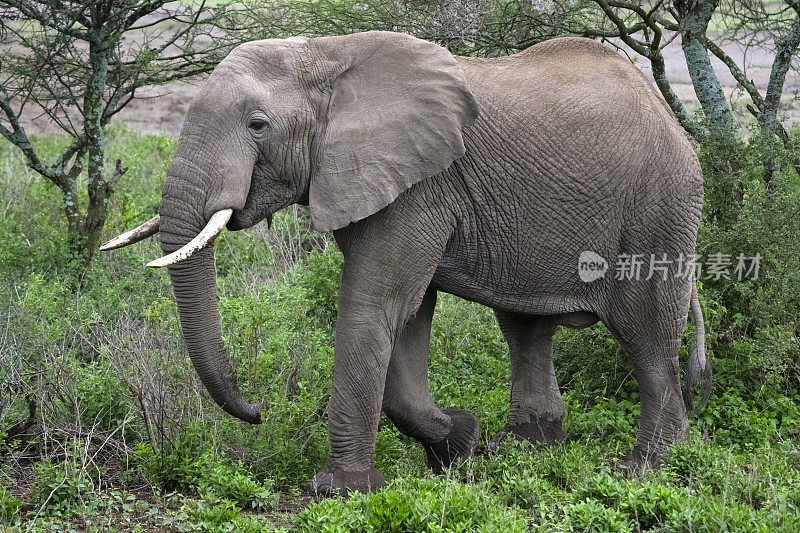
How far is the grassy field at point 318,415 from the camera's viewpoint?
502 centimetres

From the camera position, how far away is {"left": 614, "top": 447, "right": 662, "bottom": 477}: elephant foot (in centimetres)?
624

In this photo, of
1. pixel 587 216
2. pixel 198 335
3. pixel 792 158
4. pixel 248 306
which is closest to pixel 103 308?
pixel 248 306

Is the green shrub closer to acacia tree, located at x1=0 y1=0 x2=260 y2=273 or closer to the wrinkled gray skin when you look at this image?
the wrinkled gray skin

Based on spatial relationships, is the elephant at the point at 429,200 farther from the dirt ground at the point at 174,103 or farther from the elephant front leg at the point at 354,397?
the dirt ground at the point at 174,103

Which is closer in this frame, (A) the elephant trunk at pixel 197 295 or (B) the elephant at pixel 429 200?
(A) the elephant trunk at pixel 197 295

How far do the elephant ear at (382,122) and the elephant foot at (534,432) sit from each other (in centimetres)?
209

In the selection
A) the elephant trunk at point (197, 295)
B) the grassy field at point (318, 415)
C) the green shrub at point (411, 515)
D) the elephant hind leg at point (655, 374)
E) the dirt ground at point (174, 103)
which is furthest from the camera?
the dirt ground at point (174, 103)

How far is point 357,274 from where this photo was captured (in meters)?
5.57

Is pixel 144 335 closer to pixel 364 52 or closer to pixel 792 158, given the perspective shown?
pixel 364 52

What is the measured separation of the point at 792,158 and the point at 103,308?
18.0ft

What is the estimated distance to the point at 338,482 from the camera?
5.63 metres

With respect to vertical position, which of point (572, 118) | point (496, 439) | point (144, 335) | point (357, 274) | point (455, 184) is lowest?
point (496, 439)

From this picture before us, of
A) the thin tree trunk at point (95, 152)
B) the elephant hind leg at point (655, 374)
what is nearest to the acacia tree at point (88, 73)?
the thin tree trunk at point (95, 152)

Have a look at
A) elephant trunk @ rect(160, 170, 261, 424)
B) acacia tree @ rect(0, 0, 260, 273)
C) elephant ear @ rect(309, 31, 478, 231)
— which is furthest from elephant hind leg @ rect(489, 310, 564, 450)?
acacia tree @ rect(0, 0, 260, 273)
